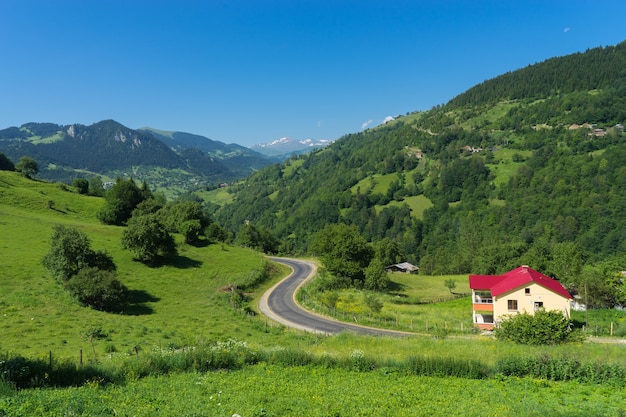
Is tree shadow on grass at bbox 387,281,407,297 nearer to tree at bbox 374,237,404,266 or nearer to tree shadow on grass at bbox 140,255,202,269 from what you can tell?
tree at bbox 374,237,404,266

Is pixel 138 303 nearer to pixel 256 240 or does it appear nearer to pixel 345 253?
pixel 345 253

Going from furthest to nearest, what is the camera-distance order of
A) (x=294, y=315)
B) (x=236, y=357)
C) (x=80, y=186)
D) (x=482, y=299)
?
(x=80, y=186) < (x=482, y=299) < (x=294, y=315) < (x=236, y=357)

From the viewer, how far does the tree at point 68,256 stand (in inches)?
1795

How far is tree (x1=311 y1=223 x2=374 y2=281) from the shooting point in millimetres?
76938

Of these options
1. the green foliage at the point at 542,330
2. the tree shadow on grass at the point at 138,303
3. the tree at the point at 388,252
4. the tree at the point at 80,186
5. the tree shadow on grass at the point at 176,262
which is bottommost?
the tree at the point at 388,252

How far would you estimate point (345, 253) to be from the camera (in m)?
77.4

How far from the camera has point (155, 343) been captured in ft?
105

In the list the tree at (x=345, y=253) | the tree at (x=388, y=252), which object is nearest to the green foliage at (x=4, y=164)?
the tree at (x=345, y=253)

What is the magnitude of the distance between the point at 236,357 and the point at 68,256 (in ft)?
122

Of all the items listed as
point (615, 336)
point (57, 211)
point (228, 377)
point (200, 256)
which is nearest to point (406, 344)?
point (228, 377)

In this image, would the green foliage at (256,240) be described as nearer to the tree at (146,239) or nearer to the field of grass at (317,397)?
the tree at (146,239)

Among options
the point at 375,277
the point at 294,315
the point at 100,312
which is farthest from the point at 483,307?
the point at 100,312

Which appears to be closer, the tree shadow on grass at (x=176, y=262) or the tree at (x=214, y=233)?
the tree shadow on grass at (x=176, y=262)

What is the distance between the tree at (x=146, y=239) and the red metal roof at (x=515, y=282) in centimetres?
5172
